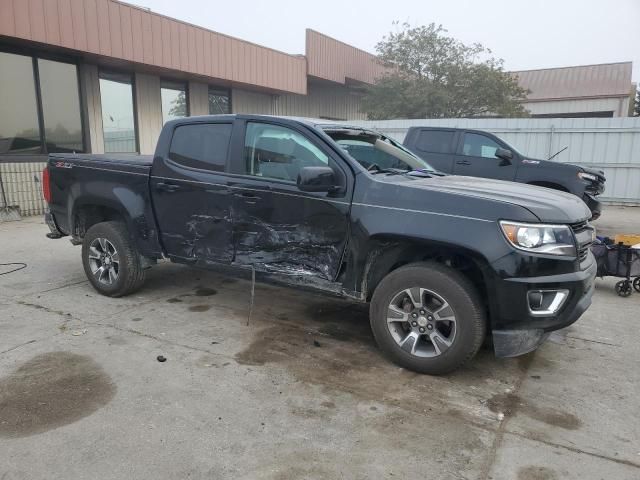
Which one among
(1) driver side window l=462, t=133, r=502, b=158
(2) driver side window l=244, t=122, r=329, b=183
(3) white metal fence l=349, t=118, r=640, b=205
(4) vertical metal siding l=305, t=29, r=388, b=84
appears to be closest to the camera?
(2) driver side window l=244, t=122, r=329, b=183

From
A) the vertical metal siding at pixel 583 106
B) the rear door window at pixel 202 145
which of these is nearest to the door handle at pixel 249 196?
the rear door window at pixel 202 145

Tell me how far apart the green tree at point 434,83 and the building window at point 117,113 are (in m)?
12.5

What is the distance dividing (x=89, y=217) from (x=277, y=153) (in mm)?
2600

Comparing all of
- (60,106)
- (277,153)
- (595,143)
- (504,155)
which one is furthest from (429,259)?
(595,143)

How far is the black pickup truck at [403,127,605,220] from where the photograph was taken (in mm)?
8797

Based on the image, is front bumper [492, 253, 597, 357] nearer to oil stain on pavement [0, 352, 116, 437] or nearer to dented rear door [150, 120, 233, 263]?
dented rear door [150, 120, 233, 263]

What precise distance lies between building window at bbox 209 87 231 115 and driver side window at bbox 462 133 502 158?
9.41 meters

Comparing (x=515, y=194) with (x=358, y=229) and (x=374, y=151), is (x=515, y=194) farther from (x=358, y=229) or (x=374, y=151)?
(x=374, y=151)

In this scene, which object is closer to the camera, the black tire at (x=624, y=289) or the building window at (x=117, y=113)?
the black tire at (x=624, y=289)

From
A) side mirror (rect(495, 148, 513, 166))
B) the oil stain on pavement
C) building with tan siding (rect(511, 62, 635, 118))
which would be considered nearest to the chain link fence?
the oil stain on pavement

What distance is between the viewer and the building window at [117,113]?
42.8ft

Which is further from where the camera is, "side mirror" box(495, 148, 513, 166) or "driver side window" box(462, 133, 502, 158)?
"driver side window" box(462, 133, 502, 158)

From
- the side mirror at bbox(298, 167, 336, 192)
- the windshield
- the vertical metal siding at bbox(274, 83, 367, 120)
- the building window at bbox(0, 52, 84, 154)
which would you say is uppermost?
the vertical metal siding at bbox(274, 83, 367, 120)

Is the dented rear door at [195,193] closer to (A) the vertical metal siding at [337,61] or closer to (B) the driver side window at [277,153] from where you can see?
(B) the driver side window at [277,153]
